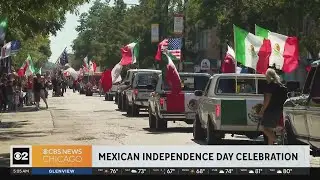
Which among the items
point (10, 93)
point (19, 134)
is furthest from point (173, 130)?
point (10, 93)

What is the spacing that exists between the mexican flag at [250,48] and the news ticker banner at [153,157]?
12.8 metres

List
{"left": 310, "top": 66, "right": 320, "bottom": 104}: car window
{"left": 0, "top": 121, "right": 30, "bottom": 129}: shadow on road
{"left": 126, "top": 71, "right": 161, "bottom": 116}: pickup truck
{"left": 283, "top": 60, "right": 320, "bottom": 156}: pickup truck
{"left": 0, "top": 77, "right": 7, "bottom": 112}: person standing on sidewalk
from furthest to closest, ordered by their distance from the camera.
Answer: {"left": 0, "top": 77, "right": 7, "bottom": 112}: person standing on sidewalk, {"left": 126, "top": 71, "right": 161, "bottom": 116}: pickup truck, {"left": 0, "top": 121, "right": 30, "bottom": 129}: shadow on road, {"left": 310, "top": 66, "right": 320, "bottom": 104}: car window, {"left": 283, "top": 60, "right": 320, "bottom": 156}: pickup truck

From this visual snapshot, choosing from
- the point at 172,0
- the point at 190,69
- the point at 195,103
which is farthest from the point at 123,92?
the point at 190,69

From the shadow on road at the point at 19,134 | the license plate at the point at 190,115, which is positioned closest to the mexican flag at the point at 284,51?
the license plate at the point at 190,115

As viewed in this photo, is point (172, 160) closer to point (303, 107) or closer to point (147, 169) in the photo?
point (147, 169)

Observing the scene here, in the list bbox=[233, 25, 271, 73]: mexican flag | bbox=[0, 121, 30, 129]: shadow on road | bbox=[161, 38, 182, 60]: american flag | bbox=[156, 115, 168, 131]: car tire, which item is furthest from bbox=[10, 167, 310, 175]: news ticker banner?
bbox=[161, 38, 182, 60]: american flag

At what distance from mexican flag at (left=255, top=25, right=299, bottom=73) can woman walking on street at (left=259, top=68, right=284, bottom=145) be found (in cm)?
811

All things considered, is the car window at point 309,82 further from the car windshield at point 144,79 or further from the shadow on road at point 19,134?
the car windshield at point 144,79

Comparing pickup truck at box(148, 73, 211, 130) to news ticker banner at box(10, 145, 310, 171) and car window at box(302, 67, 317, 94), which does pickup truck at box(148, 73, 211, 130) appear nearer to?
car window at box(302, 67, 317, 94)

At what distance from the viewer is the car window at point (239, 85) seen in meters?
14.8

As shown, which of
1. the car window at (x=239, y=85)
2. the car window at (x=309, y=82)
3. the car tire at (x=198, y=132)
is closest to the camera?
the car window at (x=309, y=82)

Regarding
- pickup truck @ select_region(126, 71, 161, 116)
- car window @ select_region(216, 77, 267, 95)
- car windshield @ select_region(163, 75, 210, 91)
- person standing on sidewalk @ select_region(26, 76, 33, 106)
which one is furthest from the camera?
person standing on sidewalk @ select_region(26, 76, 33, 106)

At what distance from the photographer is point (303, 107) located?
32.9ft

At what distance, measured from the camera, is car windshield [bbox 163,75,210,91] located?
19.7 metres
